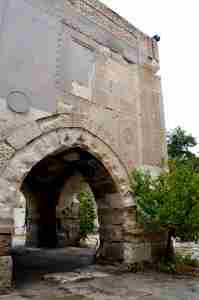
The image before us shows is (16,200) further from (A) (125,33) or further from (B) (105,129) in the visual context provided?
(A) (125,33)

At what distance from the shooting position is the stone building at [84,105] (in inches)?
150

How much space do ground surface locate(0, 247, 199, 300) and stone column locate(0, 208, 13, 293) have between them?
0.17 meters

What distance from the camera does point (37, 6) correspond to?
4547 mm

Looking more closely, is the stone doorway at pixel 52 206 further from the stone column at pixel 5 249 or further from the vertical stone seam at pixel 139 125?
the stone column at pixel 5 249

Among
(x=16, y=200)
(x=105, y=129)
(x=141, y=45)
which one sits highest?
(x=141, y=45)

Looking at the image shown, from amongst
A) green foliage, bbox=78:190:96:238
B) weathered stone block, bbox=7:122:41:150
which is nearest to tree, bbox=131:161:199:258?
weathered stone block, bbox=7:122:41:150

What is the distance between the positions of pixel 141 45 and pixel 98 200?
3.78m

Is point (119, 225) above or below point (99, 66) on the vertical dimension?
below

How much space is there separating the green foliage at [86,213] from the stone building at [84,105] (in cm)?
292

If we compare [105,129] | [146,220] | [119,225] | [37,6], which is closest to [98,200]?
[119,225]

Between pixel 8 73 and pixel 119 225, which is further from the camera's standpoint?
pixel 119 225

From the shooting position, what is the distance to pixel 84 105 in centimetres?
482

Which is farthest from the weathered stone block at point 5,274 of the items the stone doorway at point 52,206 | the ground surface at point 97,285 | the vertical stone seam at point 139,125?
the stone doorway at point 52,206

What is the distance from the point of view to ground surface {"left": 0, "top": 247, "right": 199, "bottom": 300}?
122 inches
